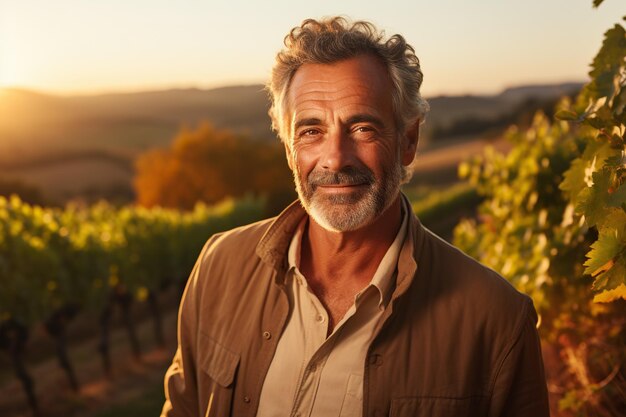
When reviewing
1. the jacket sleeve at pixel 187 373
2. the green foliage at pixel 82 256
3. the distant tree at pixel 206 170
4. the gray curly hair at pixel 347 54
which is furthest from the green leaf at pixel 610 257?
the distant tree at pixel 206 170

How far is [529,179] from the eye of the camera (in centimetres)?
523

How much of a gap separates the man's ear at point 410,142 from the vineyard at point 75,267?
1054 centimetres

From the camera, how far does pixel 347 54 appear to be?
2.48 meters

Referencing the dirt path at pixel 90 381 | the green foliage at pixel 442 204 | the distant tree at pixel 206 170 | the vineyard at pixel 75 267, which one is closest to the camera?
the vineyard at pixel 75 267

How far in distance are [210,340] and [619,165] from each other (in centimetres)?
150

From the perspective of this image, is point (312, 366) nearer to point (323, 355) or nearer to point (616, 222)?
point (323, 355)

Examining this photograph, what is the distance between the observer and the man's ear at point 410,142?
Result: 2.68m

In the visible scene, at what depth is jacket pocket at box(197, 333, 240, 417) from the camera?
8.45ft

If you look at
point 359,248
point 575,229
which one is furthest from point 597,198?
point 575,229

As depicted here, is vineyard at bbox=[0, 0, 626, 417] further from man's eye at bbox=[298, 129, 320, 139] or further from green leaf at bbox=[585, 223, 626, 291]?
man's eye at bbox=[298, 129, 320, 139]

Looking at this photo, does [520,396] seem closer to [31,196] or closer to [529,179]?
[529,179]

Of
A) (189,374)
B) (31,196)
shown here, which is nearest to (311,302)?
(189,374)

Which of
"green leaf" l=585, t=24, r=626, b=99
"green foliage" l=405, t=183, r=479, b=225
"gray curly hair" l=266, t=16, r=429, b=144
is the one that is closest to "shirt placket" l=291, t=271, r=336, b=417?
"gray curly hair" l=266, t=16, r=429, b=144

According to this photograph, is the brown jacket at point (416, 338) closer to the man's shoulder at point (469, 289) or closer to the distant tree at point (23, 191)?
the man's shoulder at point (469, 289)
